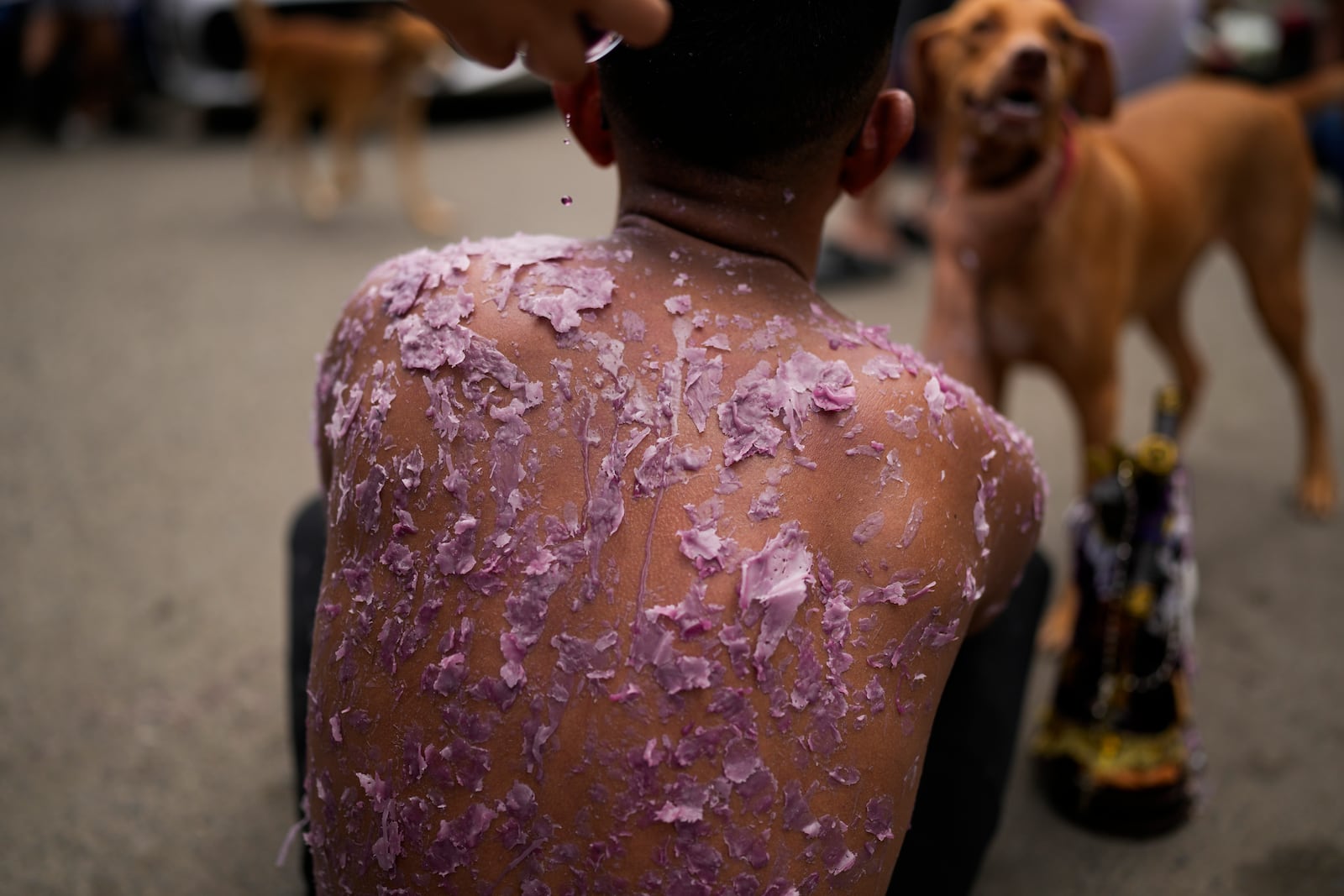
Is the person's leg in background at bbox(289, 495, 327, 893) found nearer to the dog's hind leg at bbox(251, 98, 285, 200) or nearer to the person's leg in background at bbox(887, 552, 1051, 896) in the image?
the person's leg in background at bbox(887, 552, 1051, 896)

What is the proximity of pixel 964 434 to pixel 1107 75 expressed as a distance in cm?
131

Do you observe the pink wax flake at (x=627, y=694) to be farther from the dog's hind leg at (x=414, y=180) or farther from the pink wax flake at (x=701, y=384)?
the dog's hind leg at (x=414, y=180)

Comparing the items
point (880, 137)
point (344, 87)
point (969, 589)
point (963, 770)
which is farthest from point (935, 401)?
point (344, 87)

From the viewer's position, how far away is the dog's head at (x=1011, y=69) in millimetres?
1821

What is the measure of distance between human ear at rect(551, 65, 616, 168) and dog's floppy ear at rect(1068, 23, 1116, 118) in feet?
3.99

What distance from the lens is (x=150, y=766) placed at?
192 cm

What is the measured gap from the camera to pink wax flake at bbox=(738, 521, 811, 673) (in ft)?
2.83

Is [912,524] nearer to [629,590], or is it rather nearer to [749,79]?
[629,590]

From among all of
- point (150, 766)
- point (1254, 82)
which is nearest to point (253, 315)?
point (150, 766)

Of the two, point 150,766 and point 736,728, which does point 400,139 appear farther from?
point 736,728

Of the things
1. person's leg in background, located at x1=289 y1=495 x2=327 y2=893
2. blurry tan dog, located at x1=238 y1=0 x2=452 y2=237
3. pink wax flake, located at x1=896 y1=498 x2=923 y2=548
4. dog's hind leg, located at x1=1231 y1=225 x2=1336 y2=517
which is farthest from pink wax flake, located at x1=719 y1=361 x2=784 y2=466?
blurry tan dog, located at x1=238 y1=0 x2=452 y2=237

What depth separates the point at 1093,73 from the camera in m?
2.01

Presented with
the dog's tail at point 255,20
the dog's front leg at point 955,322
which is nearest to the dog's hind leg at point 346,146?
the dog's tail at point 255,20

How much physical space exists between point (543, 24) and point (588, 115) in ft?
1.24
